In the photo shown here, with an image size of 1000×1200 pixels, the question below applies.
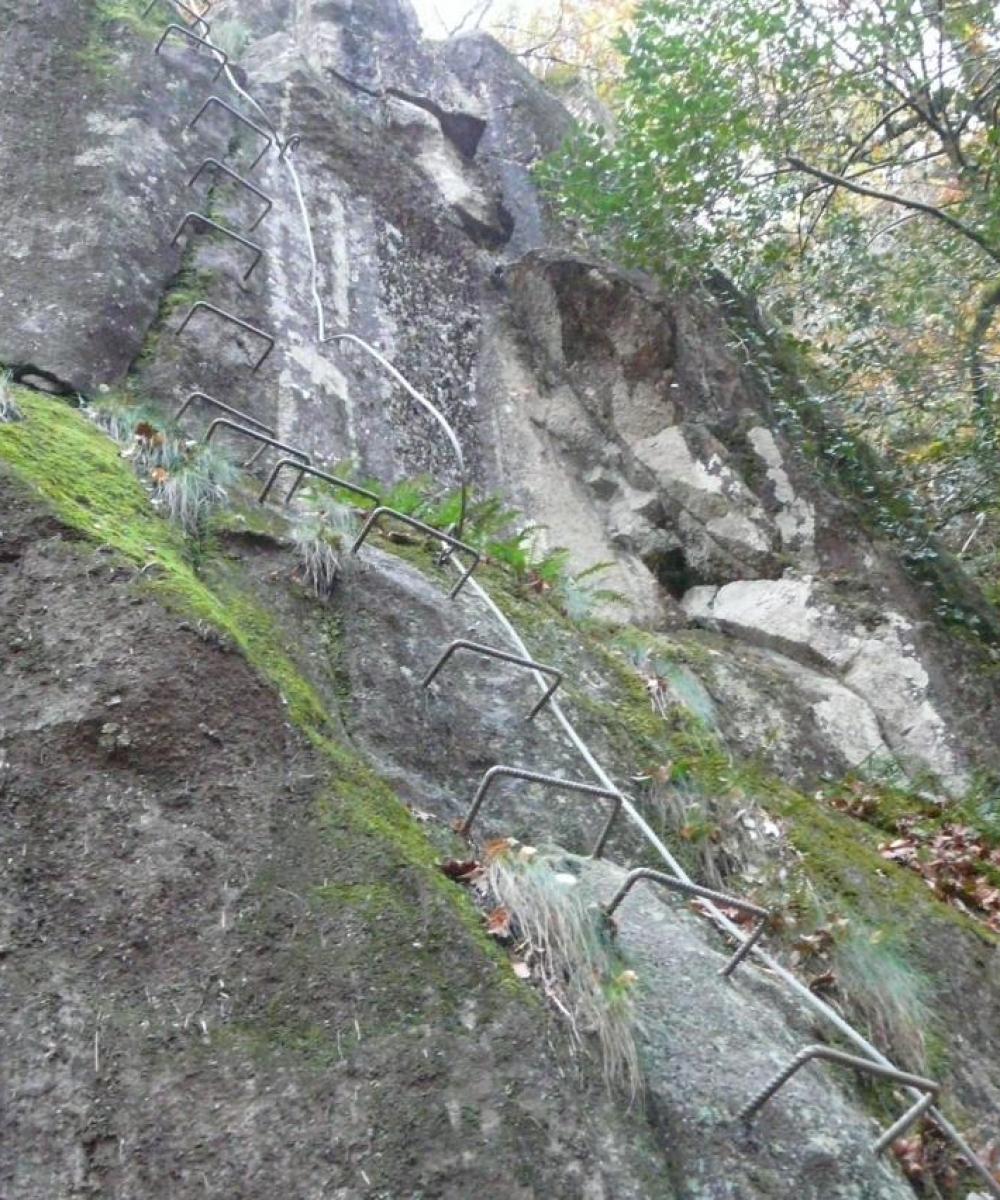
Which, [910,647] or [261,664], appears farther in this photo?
[910,647]

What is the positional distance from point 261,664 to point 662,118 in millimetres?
6512

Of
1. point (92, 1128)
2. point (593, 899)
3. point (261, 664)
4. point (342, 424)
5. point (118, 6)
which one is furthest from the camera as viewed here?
point (118, 6)

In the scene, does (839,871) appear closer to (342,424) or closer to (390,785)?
(390,785)

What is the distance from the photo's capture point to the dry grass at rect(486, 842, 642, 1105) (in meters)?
3.65

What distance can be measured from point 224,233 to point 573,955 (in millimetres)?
5725

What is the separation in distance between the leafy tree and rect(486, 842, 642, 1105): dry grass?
600 cm

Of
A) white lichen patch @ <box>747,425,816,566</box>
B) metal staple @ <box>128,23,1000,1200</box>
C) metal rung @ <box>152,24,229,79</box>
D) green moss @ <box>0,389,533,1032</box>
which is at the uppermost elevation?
metal rung @ <box>152,24,229,79</box>

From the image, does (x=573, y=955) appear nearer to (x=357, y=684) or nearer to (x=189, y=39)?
(x=357, y=684)

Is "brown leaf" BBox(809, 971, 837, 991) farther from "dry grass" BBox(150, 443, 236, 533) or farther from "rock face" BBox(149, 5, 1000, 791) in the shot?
"dry grass" BBox(150, 443, 236, 533)

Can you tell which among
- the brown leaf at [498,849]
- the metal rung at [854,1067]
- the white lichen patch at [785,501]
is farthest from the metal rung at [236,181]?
the metal rung at [854,1067]

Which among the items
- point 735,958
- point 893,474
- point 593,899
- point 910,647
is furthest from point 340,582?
point 893,474

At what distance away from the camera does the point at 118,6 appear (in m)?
9.14

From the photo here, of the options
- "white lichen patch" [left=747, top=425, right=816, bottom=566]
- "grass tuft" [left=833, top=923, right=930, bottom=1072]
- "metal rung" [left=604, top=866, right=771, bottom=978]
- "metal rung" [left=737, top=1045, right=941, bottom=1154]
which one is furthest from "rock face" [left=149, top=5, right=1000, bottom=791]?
"metal rung" [left=737, top=1045, right=941, bottom=1154]

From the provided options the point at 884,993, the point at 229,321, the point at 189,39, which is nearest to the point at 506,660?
the point at 884,993
